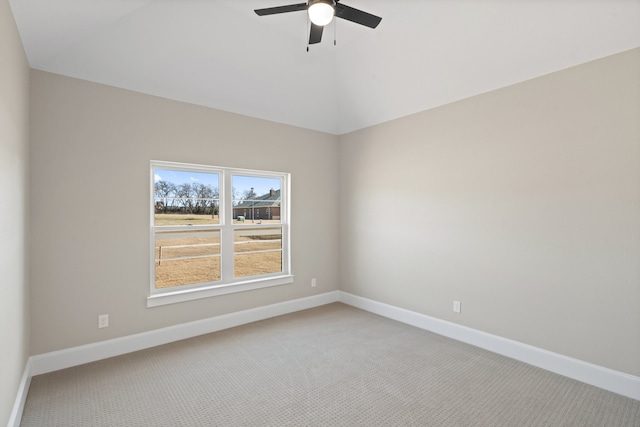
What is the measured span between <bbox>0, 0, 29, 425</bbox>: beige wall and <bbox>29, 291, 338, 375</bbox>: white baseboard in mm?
248

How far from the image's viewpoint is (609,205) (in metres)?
2.51

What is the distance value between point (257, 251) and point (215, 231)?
654mm

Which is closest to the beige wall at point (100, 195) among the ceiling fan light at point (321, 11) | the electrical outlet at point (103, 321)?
the electrical outlet at point (103, 321)

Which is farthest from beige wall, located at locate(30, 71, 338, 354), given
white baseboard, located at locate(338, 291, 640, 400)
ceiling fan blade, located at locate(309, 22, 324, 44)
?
white baseboard, located at locate(338, 291, 640, 400)

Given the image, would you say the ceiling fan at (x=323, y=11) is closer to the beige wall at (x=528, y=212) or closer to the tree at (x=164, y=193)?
A: the beige wall at (x=528, y=212)

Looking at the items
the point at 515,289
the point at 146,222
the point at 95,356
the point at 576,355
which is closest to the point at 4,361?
the point at 95,356

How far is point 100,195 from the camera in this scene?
9.74ft

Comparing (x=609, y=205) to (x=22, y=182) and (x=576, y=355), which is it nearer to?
(x=576, y=355)

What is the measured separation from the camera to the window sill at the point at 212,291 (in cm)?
328

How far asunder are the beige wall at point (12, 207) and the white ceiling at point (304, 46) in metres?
0.32

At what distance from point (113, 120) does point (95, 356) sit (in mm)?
2235

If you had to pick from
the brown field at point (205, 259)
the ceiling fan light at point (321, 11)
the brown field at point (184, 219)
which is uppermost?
the ceiling fan light at point (321, 11)

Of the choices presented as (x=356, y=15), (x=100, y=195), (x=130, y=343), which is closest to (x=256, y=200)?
(x=100, y=195)

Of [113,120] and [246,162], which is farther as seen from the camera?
[246,162]
